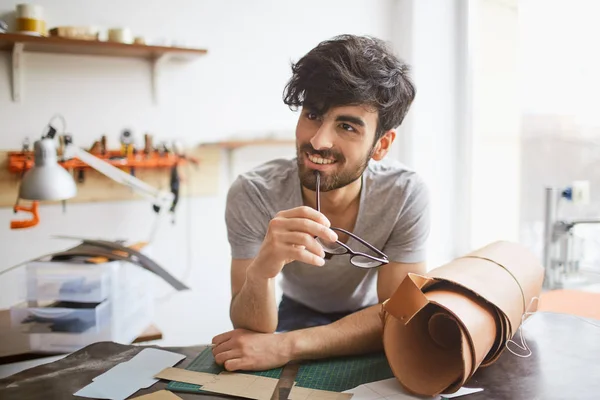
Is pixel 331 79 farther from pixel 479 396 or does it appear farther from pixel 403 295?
pixel 479 396

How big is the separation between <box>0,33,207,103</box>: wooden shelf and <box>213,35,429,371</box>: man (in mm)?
937

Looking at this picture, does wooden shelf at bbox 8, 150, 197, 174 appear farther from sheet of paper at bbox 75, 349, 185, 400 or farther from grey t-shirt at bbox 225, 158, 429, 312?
sheet of paper at bbox 75, 349, 185, 400

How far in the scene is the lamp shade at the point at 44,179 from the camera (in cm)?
151

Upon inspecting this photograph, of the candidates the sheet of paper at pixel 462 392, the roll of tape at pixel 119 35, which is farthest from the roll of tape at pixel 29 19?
the sheet of paper at pixel 462 392

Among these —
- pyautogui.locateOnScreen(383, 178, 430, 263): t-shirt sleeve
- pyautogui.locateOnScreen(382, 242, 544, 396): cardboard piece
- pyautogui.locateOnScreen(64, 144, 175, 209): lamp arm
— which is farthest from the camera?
pyautogui.locateOnScreen(64, 144, 175, 209): lamp arm

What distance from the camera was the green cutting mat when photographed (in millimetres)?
987

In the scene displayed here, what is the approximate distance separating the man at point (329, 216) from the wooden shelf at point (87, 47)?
0.92 metres

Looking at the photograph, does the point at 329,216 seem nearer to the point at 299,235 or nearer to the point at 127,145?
the point at 299,235

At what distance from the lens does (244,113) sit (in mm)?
2516

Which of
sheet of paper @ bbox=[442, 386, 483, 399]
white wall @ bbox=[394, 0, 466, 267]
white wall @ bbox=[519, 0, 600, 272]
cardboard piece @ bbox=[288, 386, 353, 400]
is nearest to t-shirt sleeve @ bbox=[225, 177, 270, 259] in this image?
cardboard piece @ bbox=[288, 386, 353, 400]

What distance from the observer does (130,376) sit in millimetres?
1010

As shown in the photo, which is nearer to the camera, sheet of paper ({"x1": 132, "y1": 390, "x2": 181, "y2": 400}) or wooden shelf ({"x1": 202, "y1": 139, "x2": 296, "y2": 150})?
sheet of paper ({"x1": 132, "y1": 390, "x2": 181, "y2": 400})

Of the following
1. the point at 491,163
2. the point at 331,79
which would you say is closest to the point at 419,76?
the point at 491,163

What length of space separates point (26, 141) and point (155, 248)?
27.9 inches
